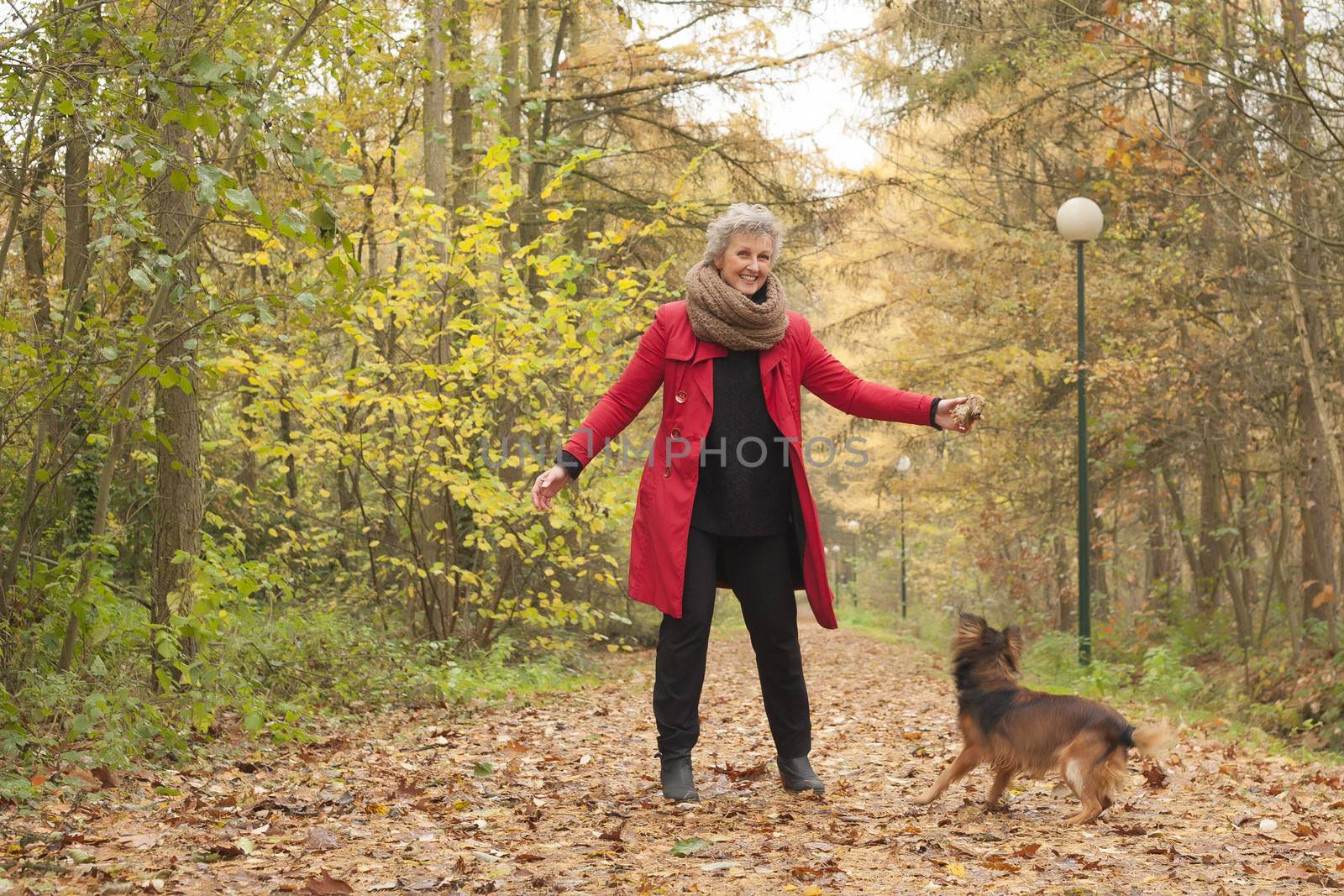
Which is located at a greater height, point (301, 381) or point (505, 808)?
point (301, 381)

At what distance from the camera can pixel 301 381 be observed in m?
9.52

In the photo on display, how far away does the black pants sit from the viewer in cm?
479

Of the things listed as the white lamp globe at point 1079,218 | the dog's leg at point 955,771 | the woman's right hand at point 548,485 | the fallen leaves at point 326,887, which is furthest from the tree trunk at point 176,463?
the white lamp globe at point 1079,218

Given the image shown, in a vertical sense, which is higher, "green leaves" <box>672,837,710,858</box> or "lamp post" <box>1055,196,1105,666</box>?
"lamp post" <box>1055,196,1105,666</box>

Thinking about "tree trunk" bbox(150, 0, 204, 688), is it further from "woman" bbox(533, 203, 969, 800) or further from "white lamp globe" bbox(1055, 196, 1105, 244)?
"white lamp globe" bbox(1055, 196, 1105, 244)

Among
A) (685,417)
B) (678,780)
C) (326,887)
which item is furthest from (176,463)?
(326,887)

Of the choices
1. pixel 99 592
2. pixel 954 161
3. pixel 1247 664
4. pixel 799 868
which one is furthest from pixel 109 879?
pixel 954 161

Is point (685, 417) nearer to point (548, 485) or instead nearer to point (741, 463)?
point (741, 463)

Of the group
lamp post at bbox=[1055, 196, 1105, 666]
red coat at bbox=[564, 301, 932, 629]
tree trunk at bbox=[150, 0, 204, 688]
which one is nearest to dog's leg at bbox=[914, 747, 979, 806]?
red coat at bbox=[564, 301, 932, 629]

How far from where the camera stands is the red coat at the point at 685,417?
4.73m

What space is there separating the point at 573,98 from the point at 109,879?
12064 millimetres

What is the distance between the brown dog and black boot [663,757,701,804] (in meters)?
0.97

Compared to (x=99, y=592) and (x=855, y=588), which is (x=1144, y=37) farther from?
(x=855, y=588)

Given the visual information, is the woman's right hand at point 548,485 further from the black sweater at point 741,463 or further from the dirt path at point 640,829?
the dirt path at point 640,829
